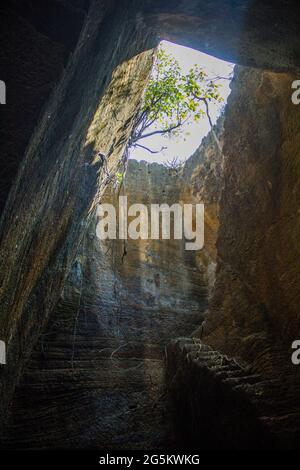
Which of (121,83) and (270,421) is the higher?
(121,83)

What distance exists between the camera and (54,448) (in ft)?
19.6

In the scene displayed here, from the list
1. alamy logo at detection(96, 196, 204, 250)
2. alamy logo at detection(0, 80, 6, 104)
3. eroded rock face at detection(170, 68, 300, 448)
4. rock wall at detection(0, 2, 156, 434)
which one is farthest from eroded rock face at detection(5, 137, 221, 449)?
alamy logo at detection(0, 80, 6, 104)

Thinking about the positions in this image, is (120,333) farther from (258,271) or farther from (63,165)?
(63,165)

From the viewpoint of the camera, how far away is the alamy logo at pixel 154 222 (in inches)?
393

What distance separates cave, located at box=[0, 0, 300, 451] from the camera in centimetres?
239

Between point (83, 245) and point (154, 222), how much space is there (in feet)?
8.97

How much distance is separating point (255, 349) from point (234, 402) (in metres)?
0.97

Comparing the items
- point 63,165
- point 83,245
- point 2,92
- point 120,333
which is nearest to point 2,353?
point 63,165

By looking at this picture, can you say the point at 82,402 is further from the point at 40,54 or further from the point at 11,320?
the point at 40,54

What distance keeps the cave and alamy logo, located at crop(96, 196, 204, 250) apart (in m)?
1.63

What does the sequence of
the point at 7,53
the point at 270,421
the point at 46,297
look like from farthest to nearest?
the point at 46,297
the point at 270,421
the point at 7,53

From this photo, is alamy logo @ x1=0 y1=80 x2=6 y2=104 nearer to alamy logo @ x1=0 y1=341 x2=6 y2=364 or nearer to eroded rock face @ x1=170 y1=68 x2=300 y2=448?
eroded rock face @ x1=170 y1=68 x2=300 y2=448

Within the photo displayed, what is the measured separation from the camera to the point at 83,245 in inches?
347
